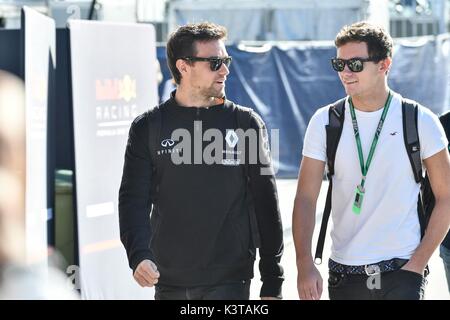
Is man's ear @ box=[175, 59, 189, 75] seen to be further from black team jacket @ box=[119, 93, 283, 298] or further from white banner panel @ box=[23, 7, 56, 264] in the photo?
white banner panel @ box=[23, 7, 56, 264]

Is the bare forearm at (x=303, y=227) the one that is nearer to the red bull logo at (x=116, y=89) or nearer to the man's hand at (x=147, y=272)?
the man's hand at (x=147, y=272)

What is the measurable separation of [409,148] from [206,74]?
1.04m

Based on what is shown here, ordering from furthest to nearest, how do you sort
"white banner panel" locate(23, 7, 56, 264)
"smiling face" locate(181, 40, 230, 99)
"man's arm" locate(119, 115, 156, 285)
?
"white banner panel" locate(23, 7, 56, 264) → "smiling face" locate(181, 40, 230, 99) → "man's arm" locate(119, 115, 156, 285)

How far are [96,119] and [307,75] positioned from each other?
1070cm

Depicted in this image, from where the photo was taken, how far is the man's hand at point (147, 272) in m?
4.52

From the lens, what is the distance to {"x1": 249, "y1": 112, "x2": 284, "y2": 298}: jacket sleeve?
4648mm

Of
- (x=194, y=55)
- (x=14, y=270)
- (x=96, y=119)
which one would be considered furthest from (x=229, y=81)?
(x=14, y=270)

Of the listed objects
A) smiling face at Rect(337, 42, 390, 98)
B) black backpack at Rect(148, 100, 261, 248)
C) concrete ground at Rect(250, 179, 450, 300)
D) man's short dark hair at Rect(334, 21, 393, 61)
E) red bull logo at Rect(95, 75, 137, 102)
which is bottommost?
concrete ground at Rect(250, 179, 450, 300)

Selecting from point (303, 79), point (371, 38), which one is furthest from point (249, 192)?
point (303, 79)

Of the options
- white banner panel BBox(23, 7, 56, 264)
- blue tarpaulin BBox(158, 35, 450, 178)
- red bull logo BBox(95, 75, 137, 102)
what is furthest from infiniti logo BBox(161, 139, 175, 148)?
blue tarpaulin BBox(158, 35, 450, 178)

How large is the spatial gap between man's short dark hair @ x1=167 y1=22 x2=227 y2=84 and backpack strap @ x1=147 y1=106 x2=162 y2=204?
280 mm

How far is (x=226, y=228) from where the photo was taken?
4.66m

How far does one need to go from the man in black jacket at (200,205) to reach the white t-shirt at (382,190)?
0.34 m

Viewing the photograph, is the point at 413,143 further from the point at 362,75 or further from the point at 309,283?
the point at 309,283
